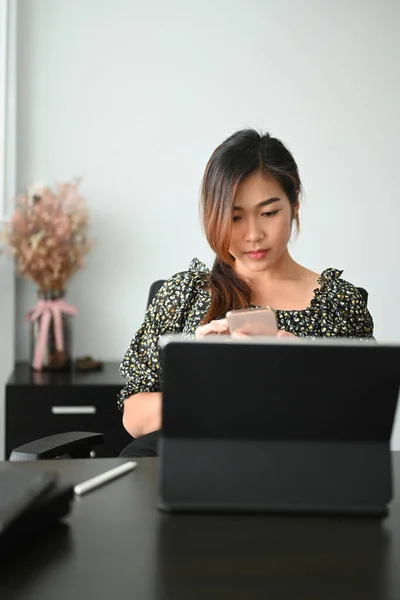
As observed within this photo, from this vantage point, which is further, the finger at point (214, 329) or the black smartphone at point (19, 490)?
the finger at point (214, 329)

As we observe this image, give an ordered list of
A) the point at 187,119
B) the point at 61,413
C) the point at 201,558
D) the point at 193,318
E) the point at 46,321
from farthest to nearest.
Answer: the point at 187,119 < the point at 46,321 < the point at 61,413 < the point at 193,318 < the point at 201,558

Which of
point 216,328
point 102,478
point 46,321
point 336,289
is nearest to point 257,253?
point 336,289

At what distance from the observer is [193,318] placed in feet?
7.23

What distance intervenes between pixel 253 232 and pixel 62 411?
1326 millimetres

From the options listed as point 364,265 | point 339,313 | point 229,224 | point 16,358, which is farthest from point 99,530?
point 364,265

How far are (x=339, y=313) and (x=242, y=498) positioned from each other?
43.6 inches

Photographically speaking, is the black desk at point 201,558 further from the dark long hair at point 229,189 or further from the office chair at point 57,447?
the dark long hair at point 229,189

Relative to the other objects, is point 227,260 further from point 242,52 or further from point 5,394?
point 242,52

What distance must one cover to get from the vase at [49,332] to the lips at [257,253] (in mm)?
1386

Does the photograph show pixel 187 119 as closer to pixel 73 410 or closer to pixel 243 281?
pixel 73 410

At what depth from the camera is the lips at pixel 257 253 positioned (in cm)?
210

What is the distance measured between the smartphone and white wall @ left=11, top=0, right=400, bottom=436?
7.37ft

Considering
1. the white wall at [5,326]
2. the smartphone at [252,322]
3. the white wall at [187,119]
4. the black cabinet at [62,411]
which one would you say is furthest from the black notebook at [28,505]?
the white wall at [187,119]

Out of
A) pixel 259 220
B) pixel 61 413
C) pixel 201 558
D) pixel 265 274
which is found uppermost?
pixel 259 220
